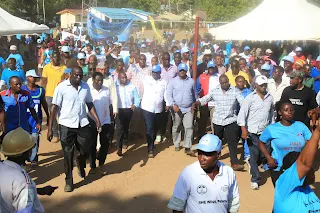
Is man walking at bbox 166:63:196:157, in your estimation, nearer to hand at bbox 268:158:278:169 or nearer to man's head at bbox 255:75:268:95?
man's head at bbox 255:75:268:95

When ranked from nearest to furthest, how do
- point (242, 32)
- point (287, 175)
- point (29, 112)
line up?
point (287, 175) < point (29, 112) < point (242, 32)

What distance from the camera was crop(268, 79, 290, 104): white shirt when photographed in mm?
8008

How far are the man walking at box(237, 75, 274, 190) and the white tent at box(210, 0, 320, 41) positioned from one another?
613 cm

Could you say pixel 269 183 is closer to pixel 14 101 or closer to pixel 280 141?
pixel 280 141

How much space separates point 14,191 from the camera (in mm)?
2998

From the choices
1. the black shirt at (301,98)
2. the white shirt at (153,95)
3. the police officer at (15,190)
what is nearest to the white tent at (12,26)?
the white shirt at (153,95)

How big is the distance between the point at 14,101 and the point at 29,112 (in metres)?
0.52

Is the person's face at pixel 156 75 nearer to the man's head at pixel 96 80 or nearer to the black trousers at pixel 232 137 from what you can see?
the man's head at pixel 96 80

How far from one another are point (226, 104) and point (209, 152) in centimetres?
421

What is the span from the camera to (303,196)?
11.2 feet

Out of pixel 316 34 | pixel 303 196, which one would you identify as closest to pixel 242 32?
pixel 316 34

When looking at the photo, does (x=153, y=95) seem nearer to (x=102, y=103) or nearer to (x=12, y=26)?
(x=102, y=103)

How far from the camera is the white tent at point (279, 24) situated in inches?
482

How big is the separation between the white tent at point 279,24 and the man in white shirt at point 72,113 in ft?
25.4
